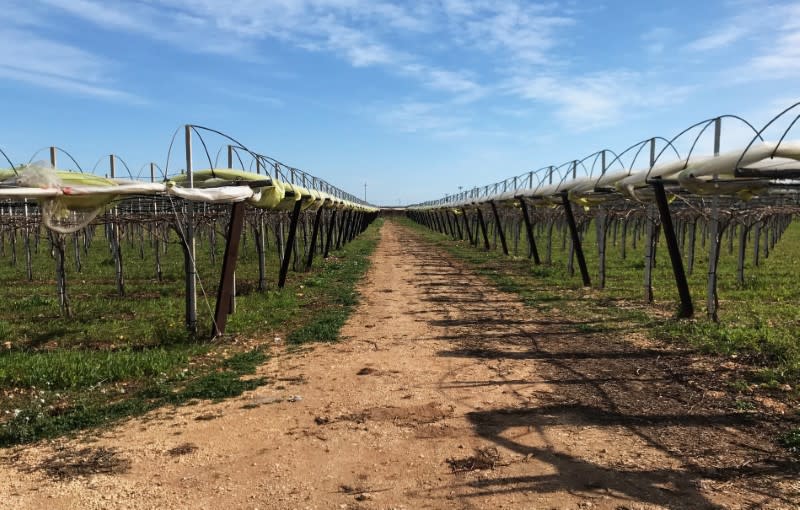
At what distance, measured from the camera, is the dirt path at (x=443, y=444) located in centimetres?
402

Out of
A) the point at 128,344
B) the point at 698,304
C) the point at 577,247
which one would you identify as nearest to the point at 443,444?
the point at 128,344

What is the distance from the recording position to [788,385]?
20.3 feet

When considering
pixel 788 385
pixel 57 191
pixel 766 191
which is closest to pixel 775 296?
pixel 766 191

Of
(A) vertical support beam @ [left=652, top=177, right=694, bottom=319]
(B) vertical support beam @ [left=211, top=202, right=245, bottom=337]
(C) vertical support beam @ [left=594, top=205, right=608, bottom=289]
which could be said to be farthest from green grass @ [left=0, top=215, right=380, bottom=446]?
(C) vertical support beam @ [left=594, top=205, right=608, bottom=289]

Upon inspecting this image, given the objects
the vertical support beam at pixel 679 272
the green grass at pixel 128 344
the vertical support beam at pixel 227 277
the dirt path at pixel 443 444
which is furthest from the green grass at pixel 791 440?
the vertical support beam at pixel 227 277

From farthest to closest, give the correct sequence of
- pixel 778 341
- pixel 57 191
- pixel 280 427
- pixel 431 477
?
pixel 778 341, pixel 57 191, pixel 280 427, pixel 431 477

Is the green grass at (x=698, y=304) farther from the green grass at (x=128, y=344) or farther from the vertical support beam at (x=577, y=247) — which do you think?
the green grass at (x=128, y=344)

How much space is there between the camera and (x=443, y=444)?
16.1ft

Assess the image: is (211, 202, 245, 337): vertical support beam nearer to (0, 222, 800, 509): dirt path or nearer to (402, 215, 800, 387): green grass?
(0, 222, 800, 509): dirt path

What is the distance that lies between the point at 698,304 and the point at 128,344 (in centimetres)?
1149

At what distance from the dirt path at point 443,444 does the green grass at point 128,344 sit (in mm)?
623

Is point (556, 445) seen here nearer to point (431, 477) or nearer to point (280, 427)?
point (431, 477)

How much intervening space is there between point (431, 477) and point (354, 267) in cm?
1696

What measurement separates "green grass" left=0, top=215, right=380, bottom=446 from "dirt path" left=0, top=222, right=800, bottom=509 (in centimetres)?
62
